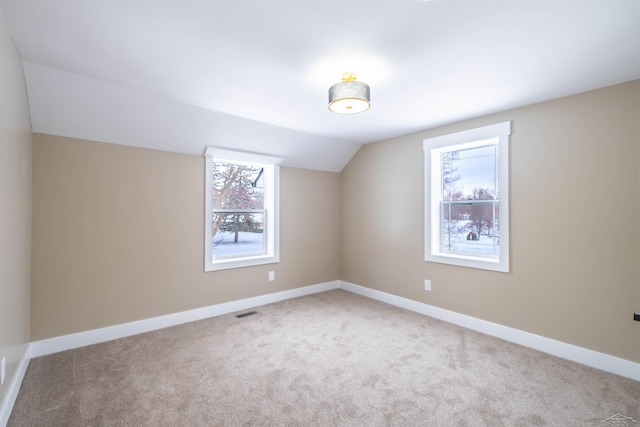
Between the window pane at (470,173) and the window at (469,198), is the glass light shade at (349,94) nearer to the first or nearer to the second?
the window at (469,198)

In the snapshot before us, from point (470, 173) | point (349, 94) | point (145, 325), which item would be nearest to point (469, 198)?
point (470, 173)

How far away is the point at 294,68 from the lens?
222 cm

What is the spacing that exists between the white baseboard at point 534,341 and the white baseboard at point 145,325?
1.78m

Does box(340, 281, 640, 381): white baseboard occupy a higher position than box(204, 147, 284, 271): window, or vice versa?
box(204, 147, 284, 271): window

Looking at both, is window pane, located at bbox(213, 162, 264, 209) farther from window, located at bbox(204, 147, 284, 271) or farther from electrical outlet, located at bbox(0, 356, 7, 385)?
electrical outlet, located at bbox(0, 356, 7, 385)

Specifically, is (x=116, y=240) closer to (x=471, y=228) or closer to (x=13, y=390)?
(x=13, y=390)

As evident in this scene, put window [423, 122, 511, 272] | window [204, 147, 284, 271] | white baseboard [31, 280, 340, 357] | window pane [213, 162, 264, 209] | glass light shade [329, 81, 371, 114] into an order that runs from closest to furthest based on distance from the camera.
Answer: glass light shade [329, 81, 371, 114]
white baseboard [31, 280, 340, 357]
window [423, 122, 511, 272]
window [204, 147, 284, 271]
window pane [213, 162, 264, 209]

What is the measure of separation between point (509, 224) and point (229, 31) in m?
3.03

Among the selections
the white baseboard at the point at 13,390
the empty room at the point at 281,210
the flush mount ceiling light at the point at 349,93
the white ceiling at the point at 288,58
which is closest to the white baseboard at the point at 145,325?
the empty room at the point at 281,210

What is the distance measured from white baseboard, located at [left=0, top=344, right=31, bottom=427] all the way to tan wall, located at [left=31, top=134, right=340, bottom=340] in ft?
1.14

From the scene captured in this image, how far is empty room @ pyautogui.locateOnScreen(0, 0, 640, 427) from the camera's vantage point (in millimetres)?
1817

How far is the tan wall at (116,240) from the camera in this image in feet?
8.95

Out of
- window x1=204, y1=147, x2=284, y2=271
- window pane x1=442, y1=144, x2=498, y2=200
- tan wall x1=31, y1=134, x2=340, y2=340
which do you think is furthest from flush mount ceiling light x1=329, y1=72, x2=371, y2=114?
tan wall x1=31, y1=134, x2=340, y2=340

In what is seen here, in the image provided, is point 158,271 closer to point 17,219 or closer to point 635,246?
point 17,219
